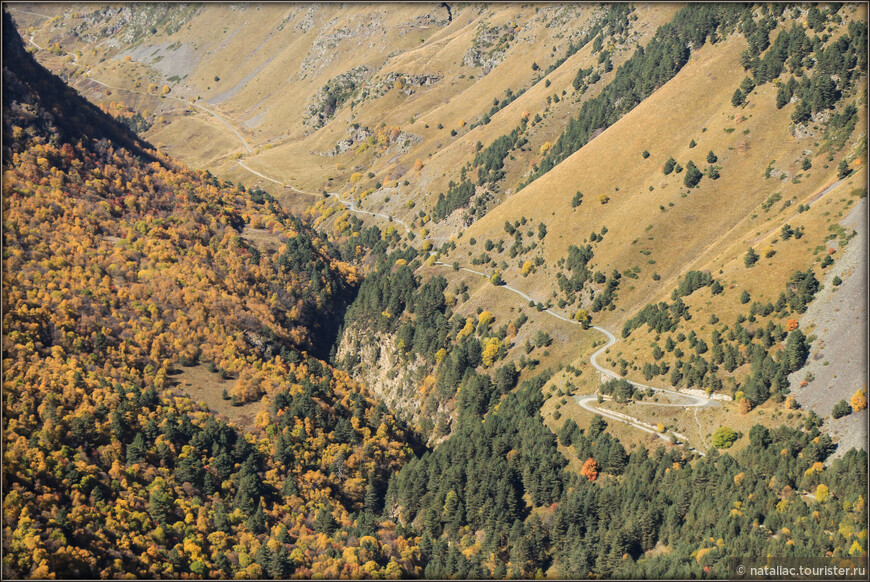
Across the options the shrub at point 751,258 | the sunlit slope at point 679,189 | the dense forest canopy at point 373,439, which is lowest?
the dense forest canopy at point 373,439

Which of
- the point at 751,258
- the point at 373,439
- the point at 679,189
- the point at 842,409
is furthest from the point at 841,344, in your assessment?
the point at 373,439

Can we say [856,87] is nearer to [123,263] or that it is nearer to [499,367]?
[499,367]

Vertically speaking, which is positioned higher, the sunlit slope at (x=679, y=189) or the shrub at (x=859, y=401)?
the sunlit slope at (x=679, y=189)

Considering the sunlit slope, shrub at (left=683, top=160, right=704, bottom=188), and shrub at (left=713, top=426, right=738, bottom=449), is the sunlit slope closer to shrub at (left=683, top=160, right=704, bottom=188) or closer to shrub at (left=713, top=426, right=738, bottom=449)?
shrub at (left=683, top=160, right=704, bottom=188)

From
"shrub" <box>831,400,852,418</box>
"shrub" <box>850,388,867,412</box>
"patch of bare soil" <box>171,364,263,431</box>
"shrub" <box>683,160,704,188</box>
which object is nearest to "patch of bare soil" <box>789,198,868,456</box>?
"shrub" <box>831,400,852,418</box>

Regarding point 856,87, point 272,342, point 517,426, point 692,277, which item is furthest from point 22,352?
point 856,87

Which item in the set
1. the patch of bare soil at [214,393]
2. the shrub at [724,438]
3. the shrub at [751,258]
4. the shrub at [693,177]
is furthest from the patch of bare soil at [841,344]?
the patch of bare soil at [214,393]

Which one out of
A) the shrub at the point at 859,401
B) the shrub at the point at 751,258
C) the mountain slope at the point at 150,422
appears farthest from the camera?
the shrub at the point at 751,258

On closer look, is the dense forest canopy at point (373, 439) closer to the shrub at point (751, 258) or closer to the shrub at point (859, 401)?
the shrub at point (751, 258)
